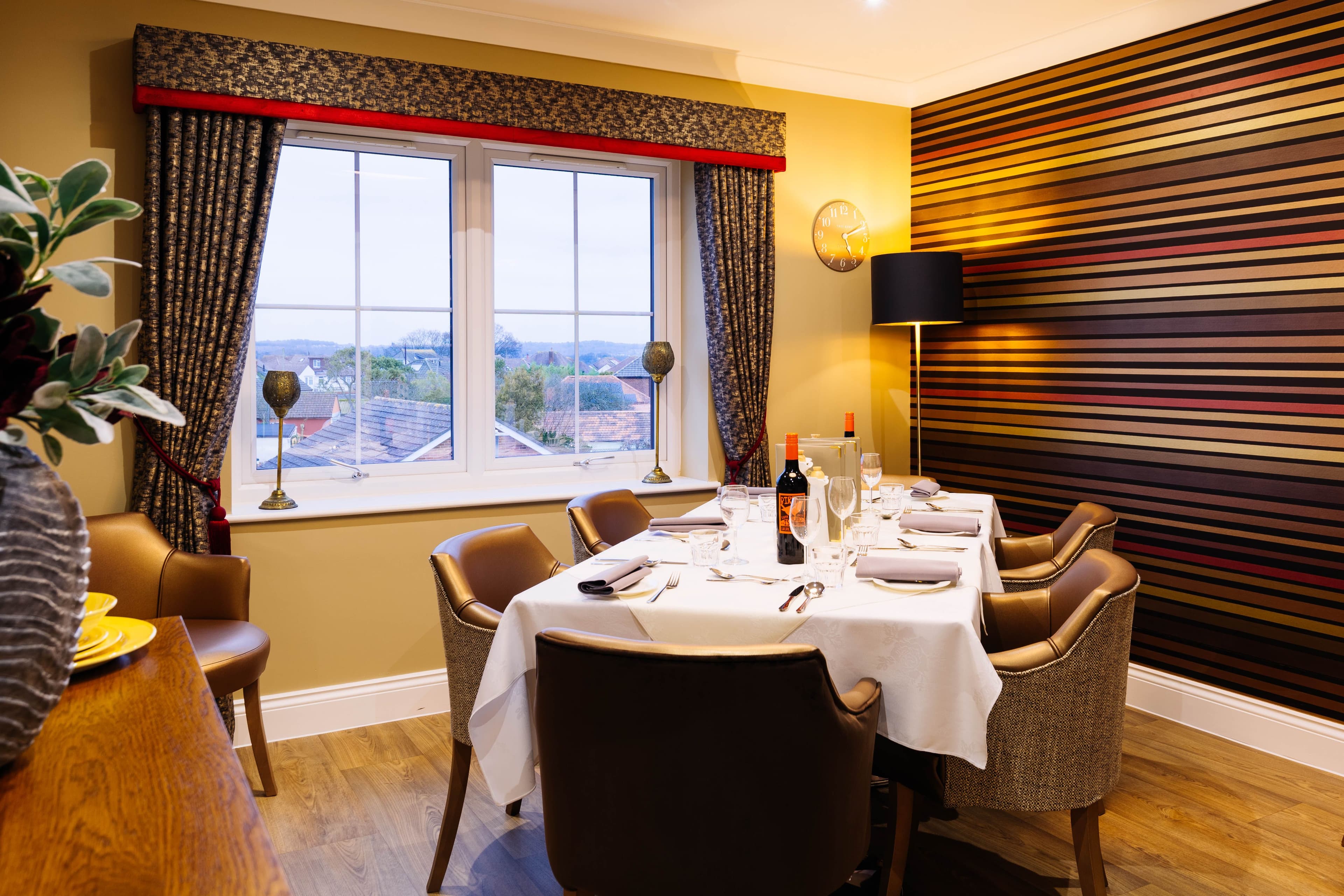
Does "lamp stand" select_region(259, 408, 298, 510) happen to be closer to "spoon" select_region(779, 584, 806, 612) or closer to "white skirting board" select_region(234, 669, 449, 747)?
Result: "white skirting board" select_region(234, 669, 449, 747)

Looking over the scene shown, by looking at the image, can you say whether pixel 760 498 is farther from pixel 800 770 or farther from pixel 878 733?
pixel 800 770

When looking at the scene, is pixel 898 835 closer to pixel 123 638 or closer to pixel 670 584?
pixel 670 584

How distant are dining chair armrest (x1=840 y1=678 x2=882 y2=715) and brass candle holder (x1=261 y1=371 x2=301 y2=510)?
2.52 meters

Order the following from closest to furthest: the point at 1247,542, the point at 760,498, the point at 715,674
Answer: the point at 715,674 → the point at 760,498 → the point at 1247,542

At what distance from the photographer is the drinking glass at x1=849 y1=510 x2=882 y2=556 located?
2580mm

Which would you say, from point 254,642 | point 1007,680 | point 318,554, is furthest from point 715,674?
point 318,554

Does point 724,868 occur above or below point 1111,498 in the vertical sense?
below

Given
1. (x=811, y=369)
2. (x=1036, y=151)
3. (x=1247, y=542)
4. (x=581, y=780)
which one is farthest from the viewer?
(x=811, y=369)

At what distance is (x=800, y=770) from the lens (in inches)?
60.6

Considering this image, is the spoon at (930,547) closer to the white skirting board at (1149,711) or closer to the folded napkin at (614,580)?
the folded napkin at (614,580)

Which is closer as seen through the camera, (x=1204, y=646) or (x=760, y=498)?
(x=760, y=498)

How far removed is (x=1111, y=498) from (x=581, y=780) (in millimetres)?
3266

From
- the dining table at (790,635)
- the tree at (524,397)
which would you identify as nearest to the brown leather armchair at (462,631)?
the dining table at (790,635)

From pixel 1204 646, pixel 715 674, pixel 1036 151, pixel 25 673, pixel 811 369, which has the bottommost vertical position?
pixel 1204 646
